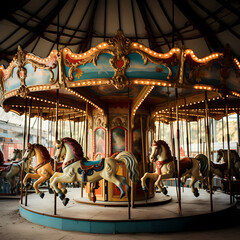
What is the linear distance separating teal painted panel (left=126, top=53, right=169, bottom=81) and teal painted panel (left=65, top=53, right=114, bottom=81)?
Answer: 1.51ft

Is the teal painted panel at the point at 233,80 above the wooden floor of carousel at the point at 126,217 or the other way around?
above

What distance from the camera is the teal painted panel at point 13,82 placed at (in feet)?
24.0

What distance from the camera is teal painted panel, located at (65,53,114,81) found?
241 inches

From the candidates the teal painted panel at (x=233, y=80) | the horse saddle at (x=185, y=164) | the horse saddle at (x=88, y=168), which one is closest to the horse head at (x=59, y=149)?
the horse saddle at (x=88, y=168)

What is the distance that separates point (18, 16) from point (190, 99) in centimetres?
645

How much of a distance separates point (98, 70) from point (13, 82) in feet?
9.23

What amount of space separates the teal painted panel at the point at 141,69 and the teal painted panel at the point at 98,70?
46 cm

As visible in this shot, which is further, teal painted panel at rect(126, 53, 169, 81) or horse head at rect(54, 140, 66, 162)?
horse head at rect(54, 140, 66, 162)

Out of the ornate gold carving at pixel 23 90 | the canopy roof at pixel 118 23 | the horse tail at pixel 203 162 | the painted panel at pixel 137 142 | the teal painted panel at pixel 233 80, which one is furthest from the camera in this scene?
the canopy roof at pixel 118 23

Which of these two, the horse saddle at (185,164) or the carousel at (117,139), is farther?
the horse saddle at (185,164)

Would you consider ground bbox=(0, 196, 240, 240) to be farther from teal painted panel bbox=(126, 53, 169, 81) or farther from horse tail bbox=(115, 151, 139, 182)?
teal painted panel bbox=(126, 53, 169, 81)

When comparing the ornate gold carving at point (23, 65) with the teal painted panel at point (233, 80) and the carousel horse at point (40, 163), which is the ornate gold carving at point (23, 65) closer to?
the carousel horse at point (40, 163)

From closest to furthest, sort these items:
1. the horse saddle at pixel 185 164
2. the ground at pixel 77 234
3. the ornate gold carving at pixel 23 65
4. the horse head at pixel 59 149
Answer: the ground at pixel 77 234 < the horse head at pixel 59 149 < the ornate gold carving at pixel 23 65 < the horse saddle at pixel 185 164

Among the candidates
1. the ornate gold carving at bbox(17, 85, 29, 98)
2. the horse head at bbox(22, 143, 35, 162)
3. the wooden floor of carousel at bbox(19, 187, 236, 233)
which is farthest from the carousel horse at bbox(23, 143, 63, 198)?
the ornate gold carving at bbox(17, 85, 29, 98)
